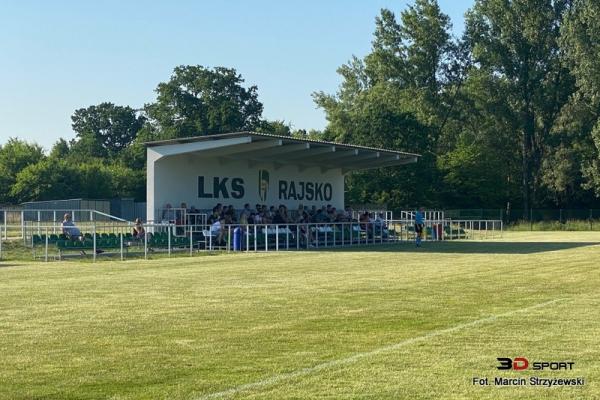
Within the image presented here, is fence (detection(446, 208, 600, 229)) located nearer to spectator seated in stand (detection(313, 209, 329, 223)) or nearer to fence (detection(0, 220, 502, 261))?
spectator seated in stand (detection(313, 209, 329, 223))

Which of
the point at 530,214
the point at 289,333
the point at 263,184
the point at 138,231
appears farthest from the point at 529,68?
the point at 289,333

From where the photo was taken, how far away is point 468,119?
76.9 meters

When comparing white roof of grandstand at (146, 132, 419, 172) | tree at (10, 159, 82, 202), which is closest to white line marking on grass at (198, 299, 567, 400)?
white roof of grandstand at (146, 132, 419, 172)

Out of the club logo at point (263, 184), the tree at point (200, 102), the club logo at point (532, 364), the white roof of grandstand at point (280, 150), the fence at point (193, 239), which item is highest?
the tree at point (200, 102)

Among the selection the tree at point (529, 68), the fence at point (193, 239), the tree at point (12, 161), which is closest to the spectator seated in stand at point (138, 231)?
the fence at point (193, 239)

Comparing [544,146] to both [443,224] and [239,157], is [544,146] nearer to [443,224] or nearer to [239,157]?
[443,224]

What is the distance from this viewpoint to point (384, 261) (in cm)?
2356

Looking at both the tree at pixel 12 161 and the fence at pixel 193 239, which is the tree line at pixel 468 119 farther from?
the fence at pixel 193 239

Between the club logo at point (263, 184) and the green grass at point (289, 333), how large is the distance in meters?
20.0

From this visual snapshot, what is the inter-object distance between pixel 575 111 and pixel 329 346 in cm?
6316

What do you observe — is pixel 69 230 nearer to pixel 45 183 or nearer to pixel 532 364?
pixel 532 364

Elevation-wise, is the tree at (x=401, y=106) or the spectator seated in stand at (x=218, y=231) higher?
the tree at (x=401, y=106)

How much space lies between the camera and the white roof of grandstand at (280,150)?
32469mm

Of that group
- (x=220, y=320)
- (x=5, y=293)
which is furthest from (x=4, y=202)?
(x=220, y=320)
